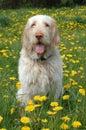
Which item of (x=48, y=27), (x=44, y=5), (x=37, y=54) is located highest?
(x=48, y=27)

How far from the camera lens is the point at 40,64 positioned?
4547 millimetres

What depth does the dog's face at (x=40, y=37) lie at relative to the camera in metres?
4.22

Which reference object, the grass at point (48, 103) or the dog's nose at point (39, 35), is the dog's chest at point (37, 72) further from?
the dog's nose at point (39, 35)

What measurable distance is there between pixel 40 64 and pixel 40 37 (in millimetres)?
480

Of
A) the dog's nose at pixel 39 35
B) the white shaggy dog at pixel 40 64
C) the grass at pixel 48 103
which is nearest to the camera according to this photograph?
the grass at pixel 48 103

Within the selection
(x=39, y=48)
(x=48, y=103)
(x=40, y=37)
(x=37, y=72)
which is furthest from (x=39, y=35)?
(x=48, y=103)

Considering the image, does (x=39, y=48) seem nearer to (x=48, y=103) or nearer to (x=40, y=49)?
(x=40, y=49)

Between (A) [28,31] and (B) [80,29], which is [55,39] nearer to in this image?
(A) [28,31]

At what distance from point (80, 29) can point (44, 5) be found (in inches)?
430

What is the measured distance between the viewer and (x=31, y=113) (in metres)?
3.40

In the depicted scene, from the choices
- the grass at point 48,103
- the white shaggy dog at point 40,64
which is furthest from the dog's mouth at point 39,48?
the grass at point 48,103

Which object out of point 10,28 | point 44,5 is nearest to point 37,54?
point 10,28

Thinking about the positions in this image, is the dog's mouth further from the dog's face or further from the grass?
the grass

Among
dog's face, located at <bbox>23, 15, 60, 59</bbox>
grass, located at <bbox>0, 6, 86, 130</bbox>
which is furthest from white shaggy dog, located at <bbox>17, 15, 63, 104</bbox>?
grass, located at <bbox>0, 6, 86, 130</bbox>
